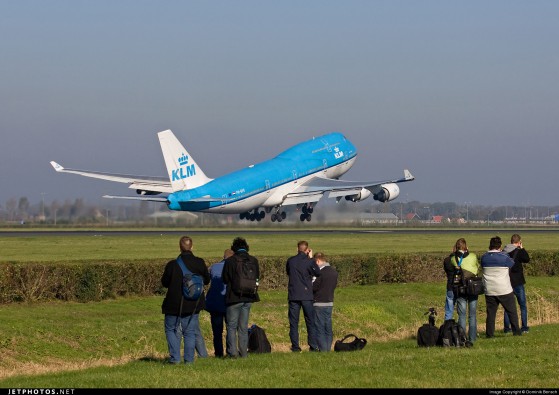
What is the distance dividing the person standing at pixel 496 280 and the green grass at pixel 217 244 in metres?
25.4

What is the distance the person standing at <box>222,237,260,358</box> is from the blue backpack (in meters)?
0.94

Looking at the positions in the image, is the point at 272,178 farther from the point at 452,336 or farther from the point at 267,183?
the point at 452,336

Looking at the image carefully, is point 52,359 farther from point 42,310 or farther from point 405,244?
point 405,244

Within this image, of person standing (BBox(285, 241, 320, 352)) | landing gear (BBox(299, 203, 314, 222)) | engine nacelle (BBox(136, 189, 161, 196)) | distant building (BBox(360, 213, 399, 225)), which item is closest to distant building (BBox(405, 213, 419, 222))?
distant building (BBox(360, 213, 399, 225))

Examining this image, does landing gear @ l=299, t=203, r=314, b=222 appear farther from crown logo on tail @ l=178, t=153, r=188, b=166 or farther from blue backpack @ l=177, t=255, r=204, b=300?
blue backpack @ l=177, t=255, r=204, b=300

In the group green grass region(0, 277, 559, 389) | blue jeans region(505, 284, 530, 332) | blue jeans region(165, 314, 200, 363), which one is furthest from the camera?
blue jeans region(505, 284, 530, 332)

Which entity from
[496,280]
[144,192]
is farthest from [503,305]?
[144,192]

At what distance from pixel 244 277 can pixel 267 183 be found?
191 feet

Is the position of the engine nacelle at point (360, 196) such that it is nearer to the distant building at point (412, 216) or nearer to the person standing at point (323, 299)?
the distant building at point (412, 216)

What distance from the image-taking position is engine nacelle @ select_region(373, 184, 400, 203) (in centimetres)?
8575

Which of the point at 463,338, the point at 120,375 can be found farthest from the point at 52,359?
the point at 463,338

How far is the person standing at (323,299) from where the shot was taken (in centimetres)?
2405

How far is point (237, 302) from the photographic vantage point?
22016 millimetres

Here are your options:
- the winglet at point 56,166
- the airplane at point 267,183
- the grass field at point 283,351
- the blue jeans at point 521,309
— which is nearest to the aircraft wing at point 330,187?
the airplane at point 267,183
